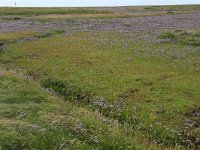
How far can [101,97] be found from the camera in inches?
904

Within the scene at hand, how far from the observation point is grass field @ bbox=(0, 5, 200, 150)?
1509cm

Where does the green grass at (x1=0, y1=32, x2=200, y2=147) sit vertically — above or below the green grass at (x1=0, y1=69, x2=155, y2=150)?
below

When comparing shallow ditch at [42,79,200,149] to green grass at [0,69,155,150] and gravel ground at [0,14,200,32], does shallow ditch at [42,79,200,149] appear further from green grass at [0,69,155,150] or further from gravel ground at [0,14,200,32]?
gravel ground at [0,14,200,32]

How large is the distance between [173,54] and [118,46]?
8072mm

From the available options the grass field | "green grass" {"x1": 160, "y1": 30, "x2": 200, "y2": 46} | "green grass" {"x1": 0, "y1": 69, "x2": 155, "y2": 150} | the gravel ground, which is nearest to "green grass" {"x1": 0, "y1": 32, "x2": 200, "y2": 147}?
the grass field

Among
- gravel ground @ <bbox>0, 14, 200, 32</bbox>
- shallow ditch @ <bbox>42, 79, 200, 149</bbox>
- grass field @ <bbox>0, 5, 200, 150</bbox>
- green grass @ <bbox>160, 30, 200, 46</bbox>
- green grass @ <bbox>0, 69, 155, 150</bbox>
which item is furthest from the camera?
gravel ground @ <bbox>0, 14, 200, 32</bbox>

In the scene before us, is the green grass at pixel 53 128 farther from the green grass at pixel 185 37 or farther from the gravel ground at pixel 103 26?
the gravel ground at pixel 103 26

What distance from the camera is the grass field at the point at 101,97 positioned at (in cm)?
1509

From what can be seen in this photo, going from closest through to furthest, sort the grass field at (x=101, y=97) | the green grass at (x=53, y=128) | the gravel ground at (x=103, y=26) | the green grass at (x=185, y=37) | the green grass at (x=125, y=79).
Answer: the green grass at (x=53, y=128) → the grass field at (x=101, y=97) → the green grass at (x=125, y=79) → the green grass at (x=185, y=37) → the gravel ground at (x=103, y=26)

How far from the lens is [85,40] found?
1932 inches

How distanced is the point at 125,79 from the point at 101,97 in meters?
4.67

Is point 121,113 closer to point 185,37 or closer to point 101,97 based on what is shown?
point 101,97

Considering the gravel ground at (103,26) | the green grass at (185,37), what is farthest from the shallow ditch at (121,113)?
the gravel ground at (103,26)

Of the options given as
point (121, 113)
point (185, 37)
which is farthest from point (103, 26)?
point (121, 113)
